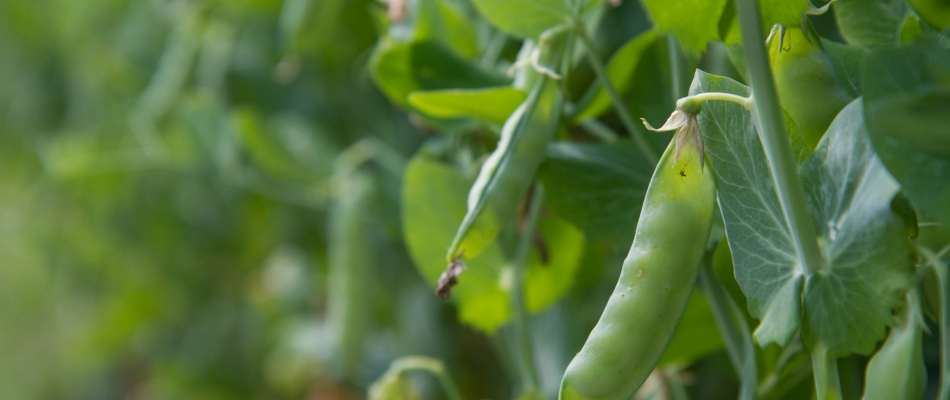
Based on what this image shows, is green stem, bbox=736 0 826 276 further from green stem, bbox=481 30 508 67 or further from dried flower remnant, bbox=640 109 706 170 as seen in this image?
green stem, bbox=481 30 508 67

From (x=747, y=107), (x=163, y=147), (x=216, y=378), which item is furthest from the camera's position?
(x=216, y=378)

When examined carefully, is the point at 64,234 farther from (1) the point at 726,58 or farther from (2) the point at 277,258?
(1) the point at 726,58

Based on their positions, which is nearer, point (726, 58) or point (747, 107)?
point (747, 107)

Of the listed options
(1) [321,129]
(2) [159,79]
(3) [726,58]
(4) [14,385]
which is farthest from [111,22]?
(3) [726,58]

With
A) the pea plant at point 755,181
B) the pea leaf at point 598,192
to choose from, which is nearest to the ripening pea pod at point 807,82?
the pea plant at point 755,181

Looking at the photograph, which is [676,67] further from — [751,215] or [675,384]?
[675,384]

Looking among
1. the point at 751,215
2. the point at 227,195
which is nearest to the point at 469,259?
the point at 751,215
